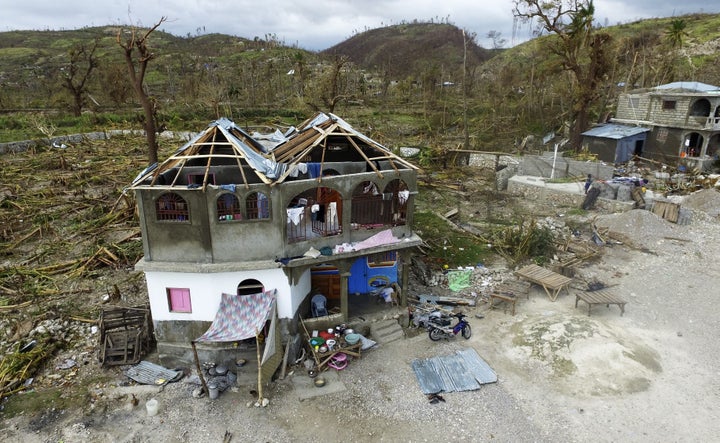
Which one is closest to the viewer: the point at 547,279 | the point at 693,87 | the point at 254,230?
the point at 254,230

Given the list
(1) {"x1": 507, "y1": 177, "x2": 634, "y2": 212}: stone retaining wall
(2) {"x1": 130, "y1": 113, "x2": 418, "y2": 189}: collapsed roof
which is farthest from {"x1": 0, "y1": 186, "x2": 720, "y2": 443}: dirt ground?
(1) {"x1": 507, "y1": 177, "x2": 634, "y2": 212}: stone retaining wall

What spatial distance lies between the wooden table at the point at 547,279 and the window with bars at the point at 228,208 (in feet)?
42.7

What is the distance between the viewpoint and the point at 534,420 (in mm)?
12758

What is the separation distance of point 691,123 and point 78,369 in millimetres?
45170

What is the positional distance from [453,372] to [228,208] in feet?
31.6

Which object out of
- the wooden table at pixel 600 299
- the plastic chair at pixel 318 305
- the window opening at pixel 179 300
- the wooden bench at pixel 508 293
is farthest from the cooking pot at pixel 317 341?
the wooden table at pixel 600 299

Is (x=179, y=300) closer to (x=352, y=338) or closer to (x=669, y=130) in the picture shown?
(x=352, y=338)

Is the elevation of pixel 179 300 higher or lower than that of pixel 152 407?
higher

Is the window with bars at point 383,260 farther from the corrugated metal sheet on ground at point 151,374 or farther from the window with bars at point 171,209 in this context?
the corrugated metal sheet on ground at point 151,374

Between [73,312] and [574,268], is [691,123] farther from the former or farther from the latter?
[73,312]

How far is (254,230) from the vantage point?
14.3m

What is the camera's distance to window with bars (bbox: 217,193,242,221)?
14.8 meters

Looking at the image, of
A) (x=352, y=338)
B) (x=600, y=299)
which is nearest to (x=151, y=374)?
(x=352, y=338)

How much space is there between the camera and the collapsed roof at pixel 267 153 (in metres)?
14.3
